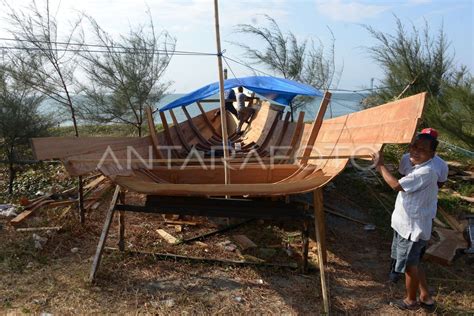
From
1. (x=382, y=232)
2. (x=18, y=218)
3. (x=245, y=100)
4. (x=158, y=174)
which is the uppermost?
(x=245, y=100)

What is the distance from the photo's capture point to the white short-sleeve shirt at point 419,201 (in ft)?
10.2

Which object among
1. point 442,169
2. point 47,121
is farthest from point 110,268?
point 47,121

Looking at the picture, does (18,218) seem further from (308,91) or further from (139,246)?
(308,91)

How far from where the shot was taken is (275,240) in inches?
196

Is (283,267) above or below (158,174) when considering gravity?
below

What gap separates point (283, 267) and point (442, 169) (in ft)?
5.56

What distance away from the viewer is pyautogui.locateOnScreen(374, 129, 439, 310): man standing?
3121 millimetres

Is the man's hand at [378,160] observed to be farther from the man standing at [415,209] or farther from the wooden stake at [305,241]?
the wooden stake at [305,241]

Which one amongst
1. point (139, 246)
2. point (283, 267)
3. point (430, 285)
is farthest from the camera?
point (139, 246)

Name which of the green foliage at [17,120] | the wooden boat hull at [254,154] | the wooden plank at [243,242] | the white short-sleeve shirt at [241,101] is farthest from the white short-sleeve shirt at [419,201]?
the green foliage at [17,120]

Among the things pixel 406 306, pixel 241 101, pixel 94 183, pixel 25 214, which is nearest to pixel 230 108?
pixel 241 101

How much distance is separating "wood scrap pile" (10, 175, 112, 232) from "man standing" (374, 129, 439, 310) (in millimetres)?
3633

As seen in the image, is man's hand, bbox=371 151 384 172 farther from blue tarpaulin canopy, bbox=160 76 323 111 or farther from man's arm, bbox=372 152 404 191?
blue tarpaulin canopy, bbox=160 76 323 111

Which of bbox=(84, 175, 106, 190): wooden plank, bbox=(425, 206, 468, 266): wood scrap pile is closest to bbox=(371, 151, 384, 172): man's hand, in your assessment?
bbox=(425, 206, 468, 266): wood scrap pile
